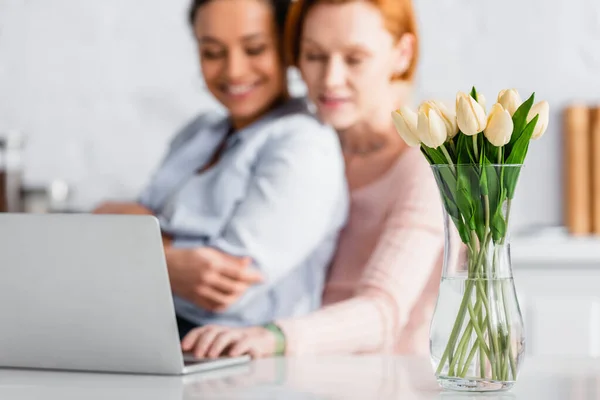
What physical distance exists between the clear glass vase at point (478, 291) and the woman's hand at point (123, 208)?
65.7 inches

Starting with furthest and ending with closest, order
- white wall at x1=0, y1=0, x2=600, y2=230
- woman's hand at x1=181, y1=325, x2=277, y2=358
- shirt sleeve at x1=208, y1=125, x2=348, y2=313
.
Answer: white wall at x1=0, y1=0, x2=600, y2=230 → shirt sleeve at x1=208, y1=125, x2=348, y2=313 → woman's hand at x1=181, y1=325, x2=277, y2=358

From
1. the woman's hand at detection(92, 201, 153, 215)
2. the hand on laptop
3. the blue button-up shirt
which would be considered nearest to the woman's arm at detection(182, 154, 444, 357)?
the blue button-up shirt

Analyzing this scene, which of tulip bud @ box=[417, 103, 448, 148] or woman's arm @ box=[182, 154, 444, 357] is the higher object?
tulip bud @ box=[417, 103, 448, 148]

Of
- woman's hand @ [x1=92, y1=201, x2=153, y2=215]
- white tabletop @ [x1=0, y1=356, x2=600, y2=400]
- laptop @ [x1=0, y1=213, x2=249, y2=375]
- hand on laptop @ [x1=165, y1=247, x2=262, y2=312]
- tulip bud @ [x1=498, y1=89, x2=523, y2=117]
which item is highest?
tulip bud @ [x1=498, y1=89, x2=523, y2=117]

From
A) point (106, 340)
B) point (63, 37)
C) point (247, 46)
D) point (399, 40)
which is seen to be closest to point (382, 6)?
point (399, 40)

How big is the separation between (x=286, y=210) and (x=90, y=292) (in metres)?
1.18

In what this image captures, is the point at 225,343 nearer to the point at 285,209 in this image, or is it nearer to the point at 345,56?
the point at 285,209

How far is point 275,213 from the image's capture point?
2361 millimetres

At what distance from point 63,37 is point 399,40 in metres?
A: 1.19

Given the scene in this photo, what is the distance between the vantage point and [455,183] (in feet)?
3.48

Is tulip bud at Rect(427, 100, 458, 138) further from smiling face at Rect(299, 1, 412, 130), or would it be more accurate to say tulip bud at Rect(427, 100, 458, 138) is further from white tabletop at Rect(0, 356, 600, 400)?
smiling face at Rect(299, 1, 412, 130)

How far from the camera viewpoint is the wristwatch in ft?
5.59

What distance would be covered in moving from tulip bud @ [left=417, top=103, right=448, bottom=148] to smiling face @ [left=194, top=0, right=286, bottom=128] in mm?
1514

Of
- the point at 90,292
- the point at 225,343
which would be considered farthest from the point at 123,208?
the point at 90,292
